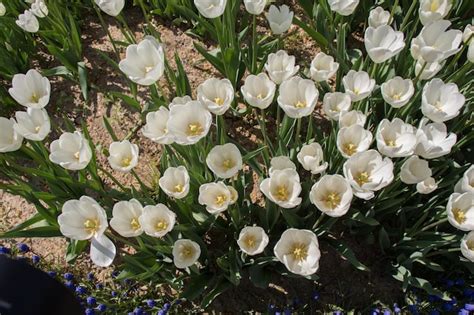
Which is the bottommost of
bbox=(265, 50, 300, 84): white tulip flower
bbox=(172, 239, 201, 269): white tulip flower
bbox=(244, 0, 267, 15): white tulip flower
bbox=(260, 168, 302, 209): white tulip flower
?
bbox=(172, 239, 201, 269): white tulip flower

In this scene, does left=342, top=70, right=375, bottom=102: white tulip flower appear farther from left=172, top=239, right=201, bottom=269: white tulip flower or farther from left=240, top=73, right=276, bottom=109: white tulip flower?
left=172, top=239, right=201, bottom=269: white tulip flower

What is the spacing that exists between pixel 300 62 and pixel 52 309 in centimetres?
221

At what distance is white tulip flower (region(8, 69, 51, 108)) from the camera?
2.34 m

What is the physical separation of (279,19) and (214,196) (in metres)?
0.98

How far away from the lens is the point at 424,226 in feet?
8.49

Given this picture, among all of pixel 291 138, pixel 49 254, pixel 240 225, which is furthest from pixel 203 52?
pixel 49 254

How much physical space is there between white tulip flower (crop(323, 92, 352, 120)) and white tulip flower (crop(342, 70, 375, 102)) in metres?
0.03

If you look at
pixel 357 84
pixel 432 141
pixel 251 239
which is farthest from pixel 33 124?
pixel 432 141

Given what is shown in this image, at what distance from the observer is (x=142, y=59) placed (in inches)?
94.6

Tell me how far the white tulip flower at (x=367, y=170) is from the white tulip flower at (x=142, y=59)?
0.94 m

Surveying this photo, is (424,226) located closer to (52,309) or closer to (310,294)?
(310,294)

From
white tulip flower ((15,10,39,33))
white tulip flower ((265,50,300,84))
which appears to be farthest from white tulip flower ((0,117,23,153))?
white tulip flower ((265,50,300,84))

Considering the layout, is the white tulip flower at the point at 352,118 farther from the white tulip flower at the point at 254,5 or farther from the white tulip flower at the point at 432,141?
the white tulip flower at the point at 254,5

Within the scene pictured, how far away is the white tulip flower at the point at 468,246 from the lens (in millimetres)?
2100
